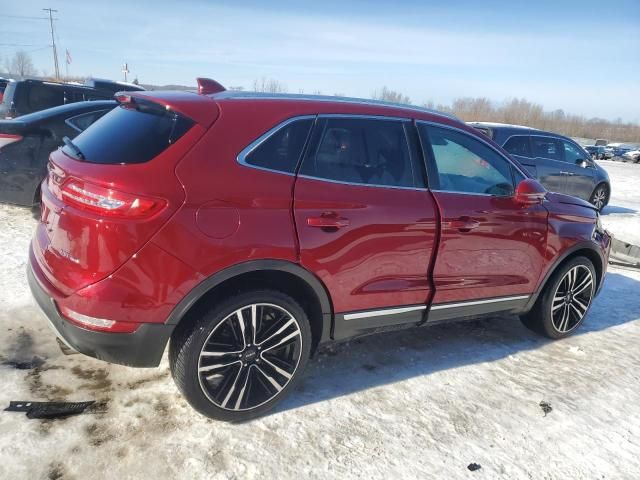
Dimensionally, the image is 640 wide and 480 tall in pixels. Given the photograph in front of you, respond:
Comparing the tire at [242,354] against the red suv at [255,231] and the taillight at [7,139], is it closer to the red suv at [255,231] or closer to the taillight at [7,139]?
the red suv at [255,231]

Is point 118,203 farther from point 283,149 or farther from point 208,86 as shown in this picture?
point 208,86

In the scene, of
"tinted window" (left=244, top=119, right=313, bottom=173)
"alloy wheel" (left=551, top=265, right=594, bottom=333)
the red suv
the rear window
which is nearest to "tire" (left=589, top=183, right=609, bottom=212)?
"alloy wheel" (left=551, top=265, right=594, bottom=333)

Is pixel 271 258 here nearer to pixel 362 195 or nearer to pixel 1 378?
pixel 362 195

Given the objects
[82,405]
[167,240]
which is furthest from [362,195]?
[82,405]

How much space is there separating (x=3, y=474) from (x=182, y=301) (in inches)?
43.1

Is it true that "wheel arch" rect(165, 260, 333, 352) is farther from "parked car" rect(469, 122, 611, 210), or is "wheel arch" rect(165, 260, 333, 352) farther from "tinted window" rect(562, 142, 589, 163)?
"tinted window" rect(562, 142, 589, 163)

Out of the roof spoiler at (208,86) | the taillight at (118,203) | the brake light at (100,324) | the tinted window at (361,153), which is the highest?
the roof spoiler at (208,86)

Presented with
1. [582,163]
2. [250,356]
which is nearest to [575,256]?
[250,356]

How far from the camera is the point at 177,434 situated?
2.62 meters

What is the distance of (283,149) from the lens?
273 cm

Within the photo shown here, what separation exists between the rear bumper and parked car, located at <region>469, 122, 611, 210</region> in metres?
7.43

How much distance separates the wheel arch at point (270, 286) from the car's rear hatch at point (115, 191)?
313 millimetres

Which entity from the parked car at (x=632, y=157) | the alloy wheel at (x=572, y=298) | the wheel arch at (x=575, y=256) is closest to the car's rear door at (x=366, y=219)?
the wheel arch at (x=575, y=256)

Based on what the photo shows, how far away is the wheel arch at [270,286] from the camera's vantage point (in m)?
2.47
